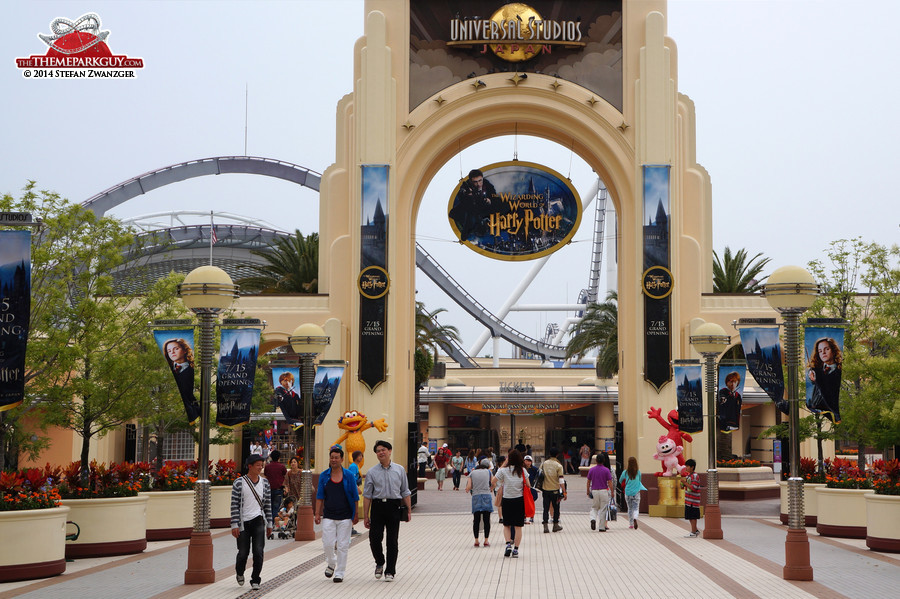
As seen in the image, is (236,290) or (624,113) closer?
(236,290)

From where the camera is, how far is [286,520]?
22.0 metres

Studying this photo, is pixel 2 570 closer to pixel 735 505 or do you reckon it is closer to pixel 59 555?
pixel 59 555

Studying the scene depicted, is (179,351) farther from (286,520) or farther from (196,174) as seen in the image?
(196,174)

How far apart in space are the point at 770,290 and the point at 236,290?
8599 millimetres

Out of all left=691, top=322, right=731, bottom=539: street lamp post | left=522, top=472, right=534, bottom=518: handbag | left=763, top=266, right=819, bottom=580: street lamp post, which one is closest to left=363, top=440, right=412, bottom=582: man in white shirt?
left=522, top=472, right=534, bottom=518: handbag

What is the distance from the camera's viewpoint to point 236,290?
16.5 metres

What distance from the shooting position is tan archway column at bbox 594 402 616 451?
5662 centimetres

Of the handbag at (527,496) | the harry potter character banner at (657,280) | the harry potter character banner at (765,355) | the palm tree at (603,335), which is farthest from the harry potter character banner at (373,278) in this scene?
the palm tree at (603,335)

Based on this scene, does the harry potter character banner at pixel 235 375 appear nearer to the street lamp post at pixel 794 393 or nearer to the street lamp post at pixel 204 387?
the street lamp post at pixel 204 387

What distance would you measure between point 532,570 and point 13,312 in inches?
341

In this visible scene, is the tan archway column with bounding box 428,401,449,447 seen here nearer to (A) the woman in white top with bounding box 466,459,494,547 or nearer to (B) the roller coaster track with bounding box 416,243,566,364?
(B) the roller coaster track with bounding box 416,243,566,364

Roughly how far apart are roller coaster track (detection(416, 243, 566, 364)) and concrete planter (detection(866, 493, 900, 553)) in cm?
4899

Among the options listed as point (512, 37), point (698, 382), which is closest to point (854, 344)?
point (698, 382)

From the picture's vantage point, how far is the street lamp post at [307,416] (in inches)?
836
